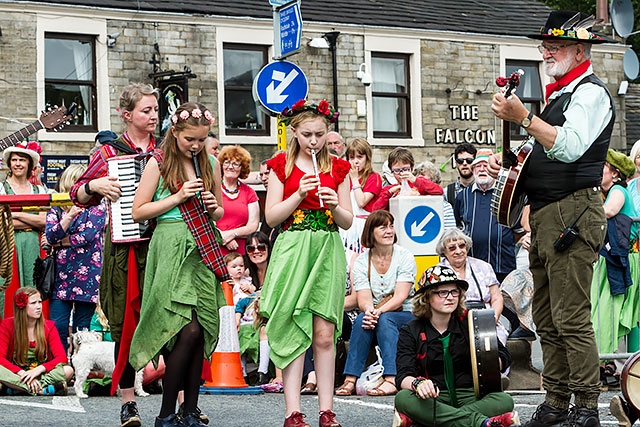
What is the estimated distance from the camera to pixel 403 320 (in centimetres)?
995

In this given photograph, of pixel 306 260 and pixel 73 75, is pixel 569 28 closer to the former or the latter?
pixel 306 260

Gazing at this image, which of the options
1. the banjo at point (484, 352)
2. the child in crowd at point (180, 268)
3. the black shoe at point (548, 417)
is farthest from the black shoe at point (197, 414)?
the black shoe at point (548, 417)

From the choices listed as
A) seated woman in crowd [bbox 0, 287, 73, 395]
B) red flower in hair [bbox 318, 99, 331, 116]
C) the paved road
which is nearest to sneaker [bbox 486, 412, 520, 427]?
the paved road

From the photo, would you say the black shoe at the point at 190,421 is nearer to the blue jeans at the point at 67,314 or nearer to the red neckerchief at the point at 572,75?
the red neckerchief at the point at 572,75

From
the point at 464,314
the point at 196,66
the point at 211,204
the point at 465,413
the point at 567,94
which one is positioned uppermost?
the point at 196,66

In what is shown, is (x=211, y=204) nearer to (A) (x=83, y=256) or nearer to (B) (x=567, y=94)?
(B) (x=567, y=94)

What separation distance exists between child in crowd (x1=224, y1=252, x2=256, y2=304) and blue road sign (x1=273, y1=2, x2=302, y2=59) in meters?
3.46

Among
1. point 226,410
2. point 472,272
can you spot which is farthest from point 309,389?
point 472,272

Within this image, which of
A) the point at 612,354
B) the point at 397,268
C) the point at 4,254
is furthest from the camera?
the point at 397,268

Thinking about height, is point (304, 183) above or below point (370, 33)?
below

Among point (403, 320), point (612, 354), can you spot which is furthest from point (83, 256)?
point (612, 354)

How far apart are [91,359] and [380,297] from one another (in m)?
2.50

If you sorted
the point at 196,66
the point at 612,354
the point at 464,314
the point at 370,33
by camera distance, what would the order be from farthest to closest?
the point at 370,33 < the point at 196,66 < the point at 612,354 < the point at 464,314

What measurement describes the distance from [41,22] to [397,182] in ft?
36.4
